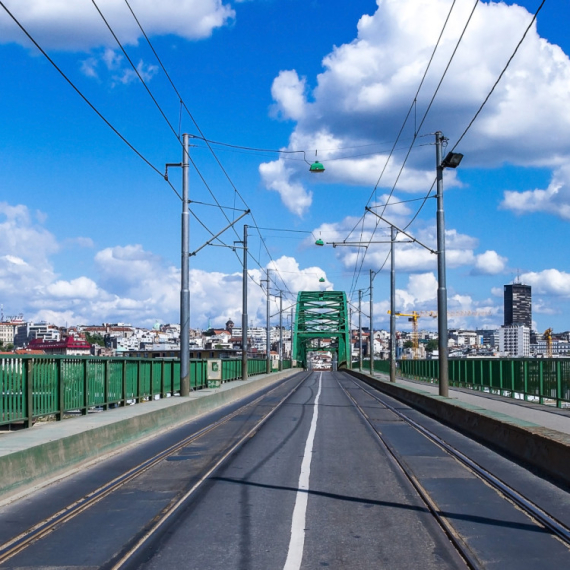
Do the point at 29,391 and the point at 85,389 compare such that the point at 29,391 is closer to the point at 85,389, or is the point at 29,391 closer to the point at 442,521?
the point at 85,389

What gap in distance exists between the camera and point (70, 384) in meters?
16.7

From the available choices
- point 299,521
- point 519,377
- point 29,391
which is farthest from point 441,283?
point 299,521

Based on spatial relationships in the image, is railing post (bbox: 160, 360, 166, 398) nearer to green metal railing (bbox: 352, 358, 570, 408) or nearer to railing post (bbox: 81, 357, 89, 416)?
railing post (bbox: 81, 357, 89, 416)

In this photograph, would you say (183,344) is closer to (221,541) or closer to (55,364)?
(55,364)

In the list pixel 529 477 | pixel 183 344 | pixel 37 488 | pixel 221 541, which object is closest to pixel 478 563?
pixel 221 541

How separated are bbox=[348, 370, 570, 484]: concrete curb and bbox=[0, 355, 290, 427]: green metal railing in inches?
346

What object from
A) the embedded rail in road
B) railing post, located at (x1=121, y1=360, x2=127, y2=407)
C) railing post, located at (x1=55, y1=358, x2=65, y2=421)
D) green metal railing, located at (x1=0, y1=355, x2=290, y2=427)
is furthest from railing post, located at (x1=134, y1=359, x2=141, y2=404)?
the embedded rail in road

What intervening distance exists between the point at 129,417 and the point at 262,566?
10.6m

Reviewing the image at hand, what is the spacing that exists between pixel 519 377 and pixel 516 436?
631 inches

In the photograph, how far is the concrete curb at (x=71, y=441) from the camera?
10.5m

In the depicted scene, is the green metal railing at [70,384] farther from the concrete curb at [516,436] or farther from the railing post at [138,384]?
the concrete curb at [516,436]

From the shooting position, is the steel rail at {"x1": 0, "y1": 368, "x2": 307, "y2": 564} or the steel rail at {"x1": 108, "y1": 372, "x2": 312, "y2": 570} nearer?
the steel rail at {"x1": 108, "y1": 372, "x2": 312, "y2": 570}

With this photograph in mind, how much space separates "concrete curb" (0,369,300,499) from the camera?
10523 mm

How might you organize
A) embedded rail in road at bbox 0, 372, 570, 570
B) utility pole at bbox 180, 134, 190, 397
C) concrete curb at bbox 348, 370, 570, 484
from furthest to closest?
utility pole at bbox 180, 134, 190, 397 → concrete curb at bbox 348, 370, 570, 484 → embedded rail in road at bbox 0, 372, 570, 570
